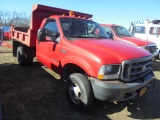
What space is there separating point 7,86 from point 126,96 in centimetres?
322

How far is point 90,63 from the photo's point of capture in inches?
138

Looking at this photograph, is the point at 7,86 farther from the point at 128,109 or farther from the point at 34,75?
the point at 128,109

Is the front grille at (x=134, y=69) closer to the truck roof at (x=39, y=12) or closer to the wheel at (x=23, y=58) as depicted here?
the truck roof at (x=39, y=12)

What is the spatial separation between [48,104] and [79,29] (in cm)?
206

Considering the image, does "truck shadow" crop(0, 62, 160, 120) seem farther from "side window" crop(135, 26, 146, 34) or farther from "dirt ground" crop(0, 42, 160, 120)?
"side window" crop(135, 26, 146, 34)

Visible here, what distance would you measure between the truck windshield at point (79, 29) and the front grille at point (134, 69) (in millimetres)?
1508

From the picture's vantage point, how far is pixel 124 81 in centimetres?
345

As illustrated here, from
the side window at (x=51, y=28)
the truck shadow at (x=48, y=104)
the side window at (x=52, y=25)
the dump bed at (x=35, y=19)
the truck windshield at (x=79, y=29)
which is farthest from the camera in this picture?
the dump bed at (x=35, y=19)

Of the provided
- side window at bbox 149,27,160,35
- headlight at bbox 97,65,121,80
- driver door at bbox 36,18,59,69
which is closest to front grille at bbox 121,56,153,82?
headlight at bbox 97,65,121,80

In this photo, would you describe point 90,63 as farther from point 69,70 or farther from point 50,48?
point 50,48

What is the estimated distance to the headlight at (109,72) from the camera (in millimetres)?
3318

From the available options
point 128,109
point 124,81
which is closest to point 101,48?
point 124,81

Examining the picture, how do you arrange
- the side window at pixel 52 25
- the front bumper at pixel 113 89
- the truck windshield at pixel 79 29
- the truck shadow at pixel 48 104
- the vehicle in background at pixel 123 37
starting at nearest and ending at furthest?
1. the front bumper at pixel 113 89
2. the truck shadow at pixel 48 104
3. the truck windshield at pixel 79 29
4. the side window at pixel 52 25
5. the vehicle in background at pixel 123 37

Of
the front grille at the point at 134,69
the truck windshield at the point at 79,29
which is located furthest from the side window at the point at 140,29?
the front grille at the point at 134,69
